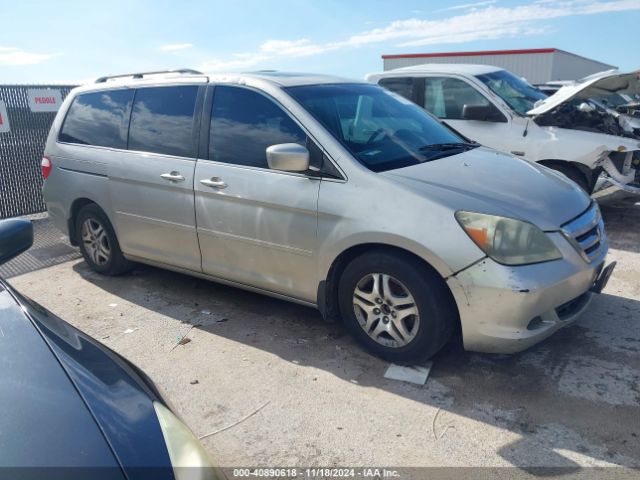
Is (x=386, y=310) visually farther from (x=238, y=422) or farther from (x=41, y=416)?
(x=41, y=416)

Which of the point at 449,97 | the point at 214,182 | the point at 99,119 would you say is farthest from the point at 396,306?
the point at 449,97

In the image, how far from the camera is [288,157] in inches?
139

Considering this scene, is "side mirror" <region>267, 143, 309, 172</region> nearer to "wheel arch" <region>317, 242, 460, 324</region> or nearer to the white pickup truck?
"wheel arch" <region>317, 242, 460, 324</region>

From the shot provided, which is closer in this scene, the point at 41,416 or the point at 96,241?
the point at 41,416

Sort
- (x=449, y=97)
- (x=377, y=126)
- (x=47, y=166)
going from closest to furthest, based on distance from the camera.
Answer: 1. (x=377, y=126)
2. (x=47, y=166)
3. (x=449, y=97)

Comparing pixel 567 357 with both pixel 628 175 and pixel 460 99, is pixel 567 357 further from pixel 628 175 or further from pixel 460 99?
pixel 460 99

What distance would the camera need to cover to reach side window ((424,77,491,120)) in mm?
7039

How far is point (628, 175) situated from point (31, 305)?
644cm

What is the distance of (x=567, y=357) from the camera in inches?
141

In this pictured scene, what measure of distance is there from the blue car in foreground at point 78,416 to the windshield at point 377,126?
2.15 m

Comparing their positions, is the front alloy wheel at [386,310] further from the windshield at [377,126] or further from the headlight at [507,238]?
the windshield at [377,126]

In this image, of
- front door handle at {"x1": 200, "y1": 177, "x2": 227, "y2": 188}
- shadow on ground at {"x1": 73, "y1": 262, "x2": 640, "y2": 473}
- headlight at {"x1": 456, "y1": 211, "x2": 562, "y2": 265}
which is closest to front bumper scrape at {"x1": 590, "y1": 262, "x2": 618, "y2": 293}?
shadow on ground at {"x1": 73, "y1": 262, "x2": 640, "y2": 473}

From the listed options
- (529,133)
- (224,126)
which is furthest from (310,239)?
(529,133)

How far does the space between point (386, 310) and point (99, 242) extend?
317cm
